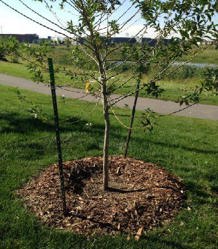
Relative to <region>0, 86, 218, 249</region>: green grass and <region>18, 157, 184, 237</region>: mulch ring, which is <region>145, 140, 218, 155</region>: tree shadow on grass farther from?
<region>18, 157, 184, 237</region>: mulch ring

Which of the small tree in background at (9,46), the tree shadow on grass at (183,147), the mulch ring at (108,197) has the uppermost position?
the small tree in background at (9,46)

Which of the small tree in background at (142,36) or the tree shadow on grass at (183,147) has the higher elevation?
the small tree in background at (142,36)

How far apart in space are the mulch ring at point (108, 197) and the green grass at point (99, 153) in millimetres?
201

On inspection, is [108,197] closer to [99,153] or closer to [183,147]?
[99,153]

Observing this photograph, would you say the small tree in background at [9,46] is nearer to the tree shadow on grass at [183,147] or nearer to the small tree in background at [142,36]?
the small tree in background at [142,36]

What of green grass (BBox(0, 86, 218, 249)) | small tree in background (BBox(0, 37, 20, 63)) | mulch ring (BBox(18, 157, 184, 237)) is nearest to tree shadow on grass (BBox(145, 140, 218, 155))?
green grass (BBox(0, 86, 218, 249))

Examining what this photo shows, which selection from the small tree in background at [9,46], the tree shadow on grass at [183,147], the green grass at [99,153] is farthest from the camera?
the tree shadow on grass at [183,147]

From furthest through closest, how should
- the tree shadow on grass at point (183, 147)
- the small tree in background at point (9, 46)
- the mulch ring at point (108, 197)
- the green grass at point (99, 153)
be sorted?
the tree shadow on grass at point (183, 147)
the small tree in background at point (9, 46)
the mulch ring at point (108, 197)
the green grass at point (99, 153)

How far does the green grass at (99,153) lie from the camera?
5504 millimetres

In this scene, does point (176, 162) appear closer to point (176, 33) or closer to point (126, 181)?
point (126, 181)

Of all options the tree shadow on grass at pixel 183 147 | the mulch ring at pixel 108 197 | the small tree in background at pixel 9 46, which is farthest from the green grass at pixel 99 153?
the small tree in background at pixel 9 46

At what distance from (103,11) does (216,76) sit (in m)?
2.00

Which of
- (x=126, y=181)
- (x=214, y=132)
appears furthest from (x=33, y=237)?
(x=214, y=132)

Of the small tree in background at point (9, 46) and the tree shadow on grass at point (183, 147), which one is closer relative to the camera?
the small tree in background at point (9, 46)
